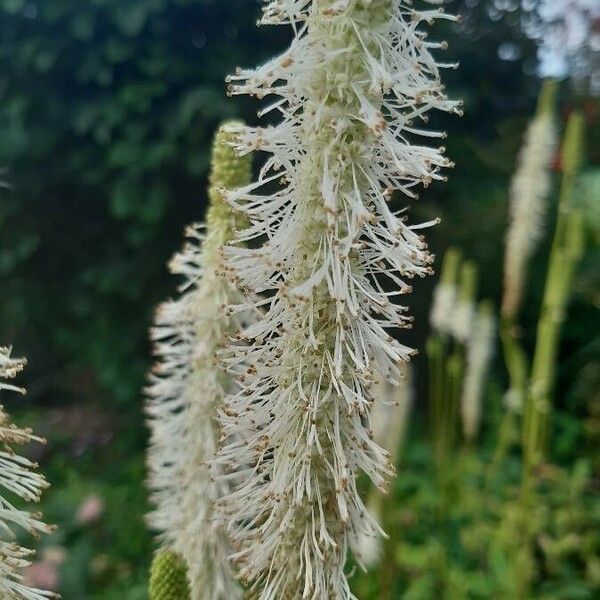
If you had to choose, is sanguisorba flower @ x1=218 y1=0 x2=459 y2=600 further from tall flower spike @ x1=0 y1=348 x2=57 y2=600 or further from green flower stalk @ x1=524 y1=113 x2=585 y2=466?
green flower stalk @ x1=524 y1=113 x2=585 y2=466

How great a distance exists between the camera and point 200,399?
0.91m

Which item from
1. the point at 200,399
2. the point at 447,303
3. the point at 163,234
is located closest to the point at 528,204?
the point at 447,303

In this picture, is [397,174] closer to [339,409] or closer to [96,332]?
[339,409]

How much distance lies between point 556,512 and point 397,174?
9.61 ft

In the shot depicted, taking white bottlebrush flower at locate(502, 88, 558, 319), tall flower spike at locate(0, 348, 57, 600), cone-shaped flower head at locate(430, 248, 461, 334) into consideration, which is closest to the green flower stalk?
white bottlebrush flower at locate(502, 88, 558, 319)

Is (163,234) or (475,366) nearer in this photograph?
(475,366)

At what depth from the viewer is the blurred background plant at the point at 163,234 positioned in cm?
327

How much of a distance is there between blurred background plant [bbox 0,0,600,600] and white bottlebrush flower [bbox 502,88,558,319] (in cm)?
91

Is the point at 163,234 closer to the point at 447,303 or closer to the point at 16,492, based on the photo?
the point at 447,303

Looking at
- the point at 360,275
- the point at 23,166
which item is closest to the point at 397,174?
the point at 360,275

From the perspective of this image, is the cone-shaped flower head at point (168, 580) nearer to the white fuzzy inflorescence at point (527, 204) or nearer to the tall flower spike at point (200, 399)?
the tall flower spike at point (200, 399)

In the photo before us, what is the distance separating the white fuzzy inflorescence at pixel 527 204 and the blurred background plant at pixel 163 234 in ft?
2.98

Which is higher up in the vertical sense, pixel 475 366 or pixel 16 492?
pixel 475 366

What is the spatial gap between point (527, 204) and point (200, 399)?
4.34ft
